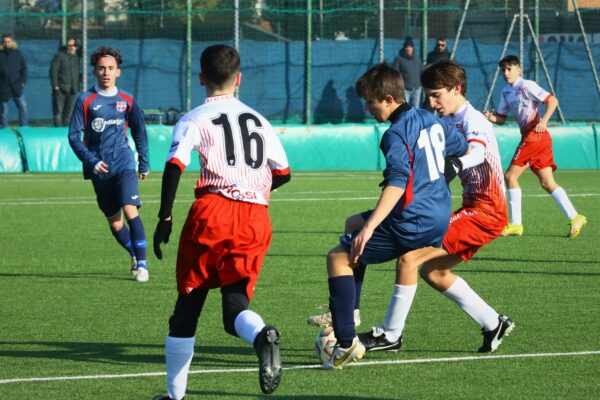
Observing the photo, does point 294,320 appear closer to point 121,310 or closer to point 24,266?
point 121,310

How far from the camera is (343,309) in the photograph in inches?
267

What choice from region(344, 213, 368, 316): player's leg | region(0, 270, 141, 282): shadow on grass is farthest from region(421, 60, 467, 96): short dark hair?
region(0, 270, 141, 282): shadow on grass

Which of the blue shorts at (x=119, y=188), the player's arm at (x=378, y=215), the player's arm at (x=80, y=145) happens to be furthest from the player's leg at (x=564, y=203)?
the player's arm at (x=378, y=215)

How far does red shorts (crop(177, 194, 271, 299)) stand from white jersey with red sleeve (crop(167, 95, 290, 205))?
3.0 inches

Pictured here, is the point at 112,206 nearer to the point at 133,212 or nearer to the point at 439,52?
the point at 133,212

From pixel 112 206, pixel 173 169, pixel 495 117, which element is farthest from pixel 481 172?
pixel 495 117

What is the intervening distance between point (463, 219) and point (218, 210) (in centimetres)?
229

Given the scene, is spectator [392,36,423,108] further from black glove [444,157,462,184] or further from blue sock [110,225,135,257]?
black glove [444,157,462,184]

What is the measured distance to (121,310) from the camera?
9.05 meters

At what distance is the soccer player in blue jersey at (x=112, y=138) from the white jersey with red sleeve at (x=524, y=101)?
5.16m

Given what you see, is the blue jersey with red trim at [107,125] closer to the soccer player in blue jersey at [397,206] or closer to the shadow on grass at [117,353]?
the shadow on grass at [117,353]

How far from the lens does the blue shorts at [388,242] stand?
22.2 feet

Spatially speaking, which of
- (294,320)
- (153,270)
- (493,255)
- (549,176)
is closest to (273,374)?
(294,320)

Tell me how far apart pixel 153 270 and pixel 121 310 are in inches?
93.4
